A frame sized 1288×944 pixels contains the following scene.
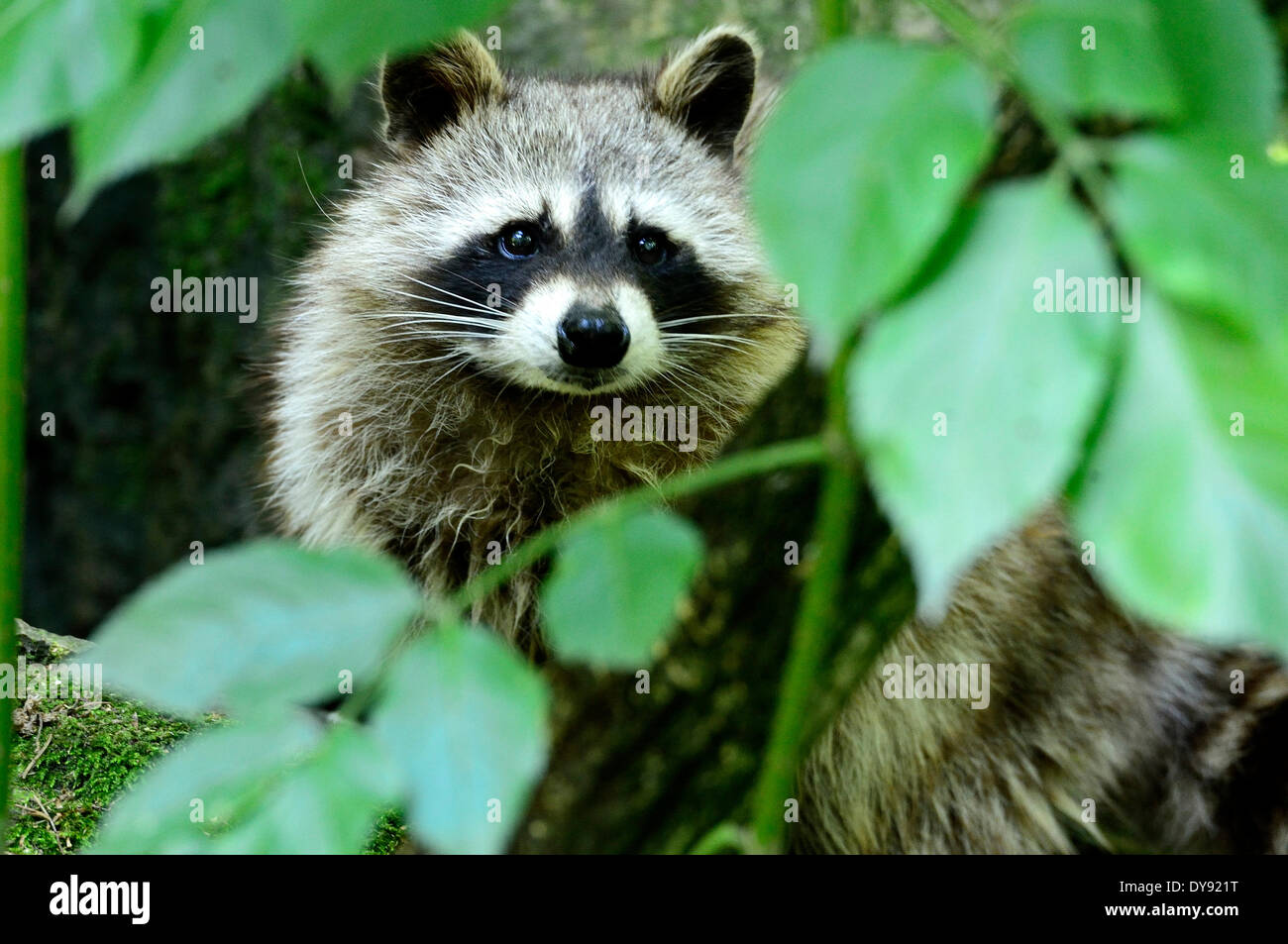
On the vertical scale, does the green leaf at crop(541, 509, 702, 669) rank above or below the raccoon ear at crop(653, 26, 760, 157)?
below

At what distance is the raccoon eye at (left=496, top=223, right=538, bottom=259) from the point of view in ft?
10.1

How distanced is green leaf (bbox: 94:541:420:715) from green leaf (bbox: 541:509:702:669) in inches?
4.1

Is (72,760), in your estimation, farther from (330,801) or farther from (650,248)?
(330,801)

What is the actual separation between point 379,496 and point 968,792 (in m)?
1.45

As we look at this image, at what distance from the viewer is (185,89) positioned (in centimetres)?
88

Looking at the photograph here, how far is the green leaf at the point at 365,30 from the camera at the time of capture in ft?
2.86

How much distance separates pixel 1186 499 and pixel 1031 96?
0.86 feet

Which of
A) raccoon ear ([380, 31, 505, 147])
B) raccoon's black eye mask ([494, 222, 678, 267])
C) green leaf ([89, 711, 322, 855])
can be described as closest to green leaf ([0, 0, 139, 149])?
green leaf ([89, 711, 322, 855])

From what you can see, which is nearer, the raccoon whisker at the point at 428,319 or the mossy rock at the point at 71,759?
the mossy rock at the point at 71,759

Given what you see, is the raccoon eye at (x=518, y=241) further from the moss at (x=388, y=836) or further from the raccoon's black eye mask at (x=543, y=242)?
the moss at (x=388, y=836)

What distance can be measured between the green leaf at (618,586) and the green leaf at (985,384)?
0.56ft

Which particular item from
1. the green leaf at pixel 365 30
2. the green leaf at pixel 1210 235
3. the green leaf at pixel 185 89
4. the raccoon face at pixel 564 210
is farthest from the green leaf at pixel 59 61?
the raccoon face at pixel 564 210

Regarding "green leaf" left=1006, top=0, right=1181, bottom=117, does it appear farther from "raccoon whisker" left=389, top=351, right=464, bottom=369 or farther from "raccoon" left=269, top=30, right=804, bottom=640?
"raccoon whisker" left=389, top=351, right=464, bottom=369

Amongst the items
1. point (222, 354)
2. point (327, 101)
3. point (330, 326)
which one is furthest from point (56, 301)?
point (330, 326)
